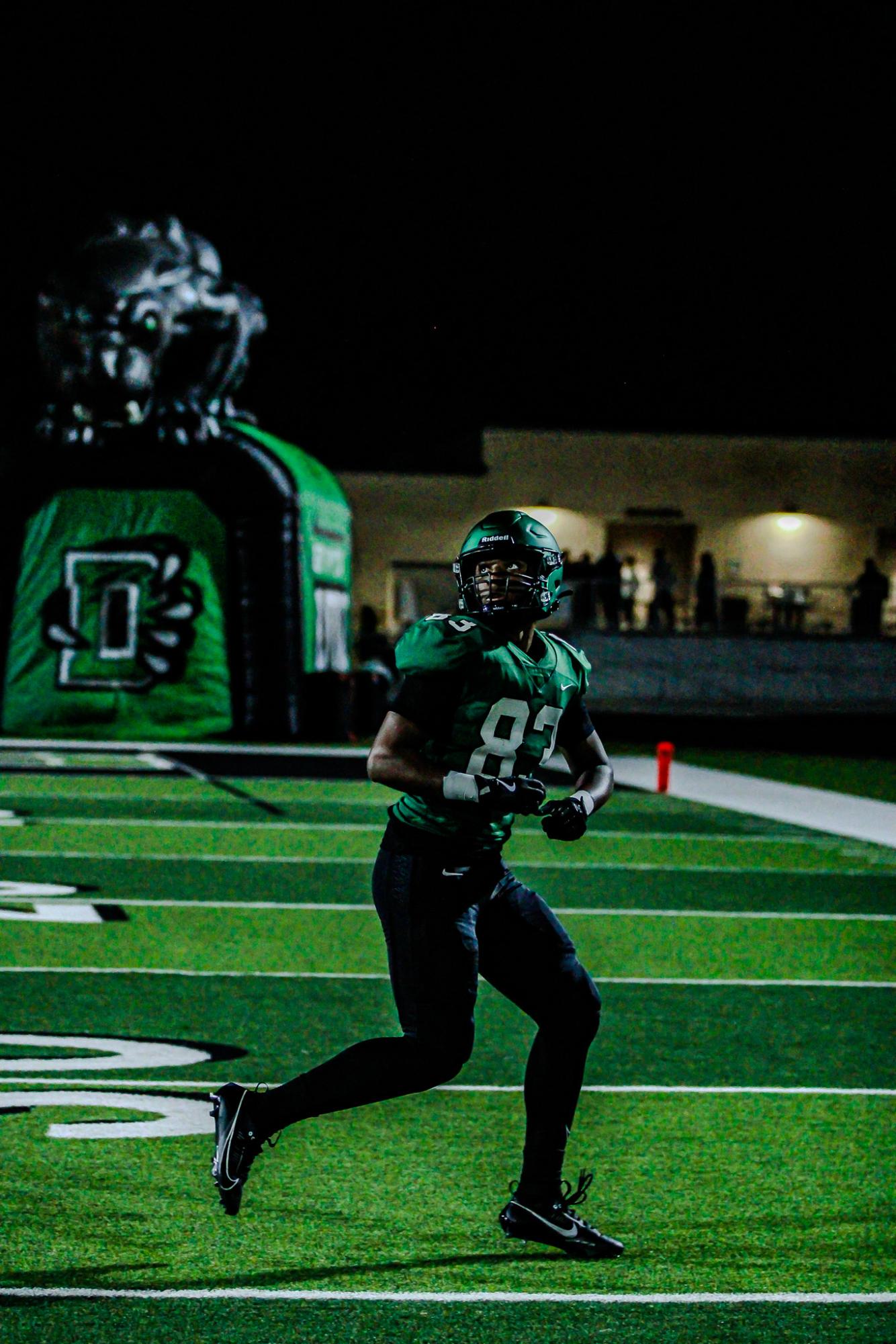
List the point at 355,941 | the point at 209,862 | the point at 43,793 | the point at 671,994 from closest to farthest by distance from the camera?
the point at 671,994
the point at 355,941
the point at 209,862
the point at 43,793

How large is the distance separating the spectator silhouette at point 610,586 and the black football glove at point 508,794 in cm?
2848

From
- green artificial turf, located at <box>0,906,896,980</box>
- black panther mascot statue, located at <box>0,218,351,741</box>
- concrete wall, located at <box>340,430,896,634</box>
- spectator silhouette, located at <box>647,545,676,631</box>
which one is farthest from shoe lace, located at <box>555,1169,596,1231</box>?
concrete wall, located at <box>340,430,896,634</box>

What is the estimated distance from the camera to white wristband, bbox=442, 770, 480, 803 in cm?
420

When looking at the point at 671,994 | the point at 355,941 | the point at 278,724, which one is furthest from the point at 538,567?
the point at 278,724

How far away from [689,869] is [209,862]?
9.56ft

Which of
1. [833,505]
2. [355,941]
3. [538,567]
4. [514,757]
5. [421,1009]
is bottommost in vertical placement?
[355,941]

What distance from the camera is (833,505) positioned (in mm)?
38812

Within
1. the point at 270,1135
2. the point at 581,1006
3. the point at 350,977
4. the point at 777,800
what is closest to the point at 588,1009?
the point at 581,1006

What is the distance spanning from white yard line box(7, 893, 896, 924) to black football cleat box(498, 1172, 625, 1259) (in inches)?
209

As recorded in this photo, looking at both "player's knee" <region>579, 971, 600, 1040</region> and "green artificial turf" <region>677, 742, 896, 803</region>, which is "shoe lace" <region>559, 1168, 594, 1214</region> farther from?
"green artificial turf" <region>677, 742, 896, 803</region>

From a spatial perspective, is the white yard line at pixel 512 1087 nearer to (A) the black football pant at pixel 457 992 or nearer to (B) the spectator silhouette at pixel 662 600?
(A) the black football pant at pixel 457 992

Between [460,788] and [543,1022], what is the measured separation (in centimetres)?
61

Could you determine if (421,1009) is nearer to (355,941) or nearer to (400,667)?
(400,667)

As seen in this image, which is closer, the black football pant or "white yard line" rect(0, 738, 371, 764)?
the black football pant
